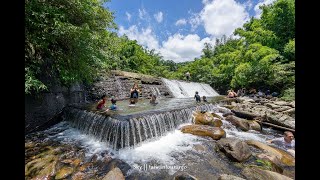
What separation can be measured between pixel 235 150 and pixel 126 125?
3.52 meters

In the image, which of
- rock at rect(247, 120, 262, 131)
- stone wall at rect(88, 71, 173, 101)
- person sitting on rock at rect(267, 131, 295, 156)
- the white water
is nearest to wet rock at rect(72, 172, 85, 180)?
person sitting on rock at rect(267, 131, 295, 156)

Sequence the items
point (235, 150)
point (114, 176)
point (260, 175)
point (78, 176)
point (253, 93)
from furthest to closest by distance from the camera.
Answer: point (253, 93)
point (235, 150)
point (78, 176)
point (114, 176)
point (260, 175)

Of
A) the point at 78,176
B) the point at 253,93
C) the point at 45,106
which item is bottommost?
the point at 78,176

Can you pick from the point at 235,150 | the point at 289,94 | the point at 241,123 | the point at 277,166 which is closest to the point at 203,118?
the point at 241,123

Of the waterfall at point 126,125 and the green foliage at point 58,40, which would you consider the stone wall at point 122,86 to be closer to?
the green foliage at point 58,40

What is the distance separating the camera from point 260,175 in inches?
151

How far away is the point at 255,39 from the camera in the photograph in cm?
1766

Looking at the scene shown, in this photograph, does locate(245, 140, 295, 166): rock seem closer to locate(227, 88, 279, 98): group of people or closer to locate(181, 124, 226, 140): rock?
locate(181, 124, 226, 140): rock

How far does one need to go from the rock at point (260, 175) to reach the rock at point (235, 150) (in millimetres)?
759

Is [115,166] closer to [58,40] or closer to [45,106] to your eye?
[45,106]

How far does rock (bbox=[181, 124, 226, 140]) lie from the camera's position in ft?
21.8

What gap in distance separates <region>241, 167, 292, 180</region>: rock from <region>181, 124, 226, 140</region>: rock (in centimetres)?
245

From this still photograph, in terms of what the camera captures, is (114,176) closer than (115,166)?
Yes
